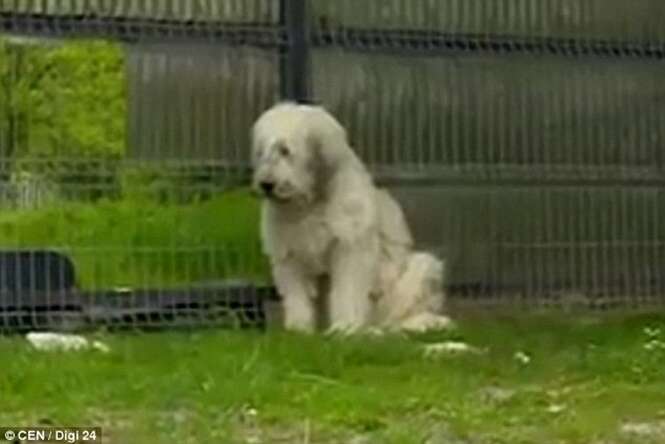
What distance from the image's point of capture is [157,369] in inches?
264

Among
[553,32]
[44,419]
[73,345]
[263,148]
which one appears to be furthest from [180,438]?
[553,32]

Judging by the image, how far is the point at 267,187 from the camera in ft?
28.3

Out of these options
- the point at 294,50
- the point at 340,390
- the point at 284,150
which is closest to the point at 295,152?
the point at 284,150

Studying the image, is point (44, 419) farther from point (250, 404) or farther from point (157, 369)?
point (157, 369)

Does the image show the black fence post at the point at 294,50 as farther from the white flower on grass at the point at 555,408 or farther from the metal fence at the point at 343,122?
the white flower on grass at the point at 555,408

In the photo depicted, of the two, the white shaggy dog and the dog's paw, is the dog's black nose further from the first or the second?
the dog's paw

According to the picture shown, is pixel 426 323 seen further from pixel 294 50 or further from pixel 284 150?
pixel 294 50

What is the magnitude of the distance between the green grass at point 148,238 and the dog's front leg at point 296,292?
1.52ft

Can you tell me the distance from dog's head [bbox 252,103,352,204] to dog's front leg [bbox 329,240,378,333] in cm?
28

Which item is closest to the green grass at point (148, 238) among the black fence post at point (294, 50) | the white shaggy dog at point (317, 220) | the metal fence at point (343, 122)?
the metal fence at point (343, 122)

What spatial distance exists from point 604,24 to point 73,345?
152 inches

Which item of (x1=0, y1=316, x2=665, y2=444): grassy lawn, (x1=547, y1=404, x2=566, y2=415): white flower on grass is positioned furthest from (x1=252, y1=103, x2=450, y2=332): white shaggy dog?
(x1=547, y1=404, x2=566, y2=415): white flower on grass

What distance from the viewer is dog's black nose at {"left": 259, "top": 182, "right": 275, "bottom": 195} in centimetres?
861

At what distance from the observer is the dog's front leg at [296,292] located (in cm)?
887
